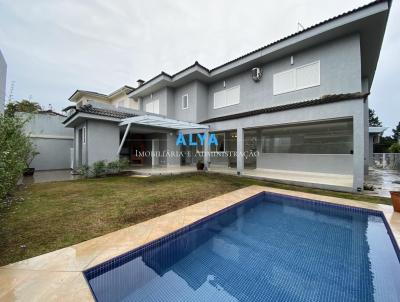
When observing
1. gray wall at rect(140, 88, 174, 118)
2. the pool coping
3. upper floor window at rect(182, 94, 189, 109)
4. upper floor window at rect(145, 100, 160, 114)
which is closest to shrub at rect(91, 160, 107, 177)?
gray wall at rect(140, 88, 174, 118)

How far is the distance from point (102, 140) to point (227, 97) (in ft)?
36.0

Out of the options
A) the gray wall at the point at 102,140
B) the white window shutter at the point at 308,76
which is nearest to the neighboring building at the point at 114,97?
the gray wall at the point at 102,140

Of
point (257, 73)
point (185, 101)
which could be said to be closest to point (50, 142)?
point (185, 101)

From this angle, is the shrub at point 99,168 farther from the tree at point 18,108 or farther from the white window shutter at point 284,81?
the white window shutter at point 284,81

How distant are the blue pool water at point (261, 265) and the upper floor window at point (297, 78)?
871cm

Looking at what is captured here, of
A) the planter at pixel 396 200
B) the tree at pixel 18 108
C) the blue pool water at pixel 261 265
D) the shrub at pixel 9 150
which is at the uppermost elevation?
the tree at pixel 18 108

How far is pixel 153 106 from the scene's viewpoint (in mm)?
20344

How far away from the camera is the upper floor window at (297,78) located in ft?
37.1

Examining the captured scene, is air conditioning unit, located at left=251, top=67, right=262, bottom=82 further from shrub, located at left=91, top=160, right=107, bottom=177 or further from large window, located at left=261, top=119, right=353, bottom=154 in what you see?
shrub, located at left=91, top=160, right=107, bottom=177

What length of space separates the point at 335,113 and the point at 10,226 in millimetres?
13017

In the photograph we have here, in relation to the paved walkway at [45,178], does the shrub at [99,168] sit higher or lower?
higher

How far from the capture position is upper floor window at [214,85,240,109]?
15.5m

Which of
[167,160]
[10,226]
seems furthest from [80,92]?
[10,226]

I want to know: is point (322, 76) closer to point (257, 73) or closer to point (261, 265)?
point (257, 73)
